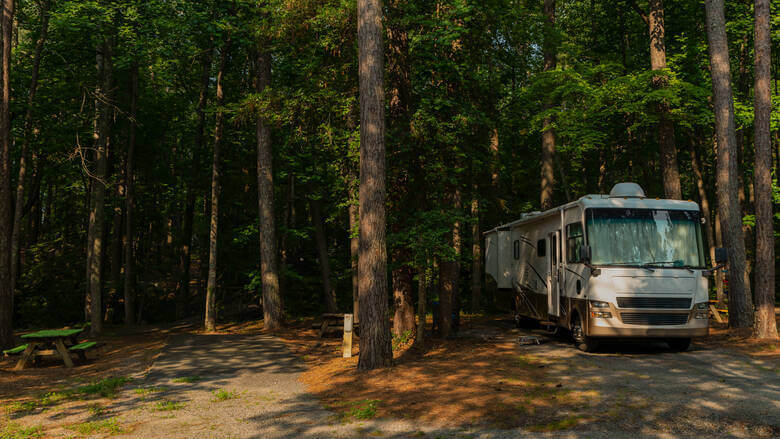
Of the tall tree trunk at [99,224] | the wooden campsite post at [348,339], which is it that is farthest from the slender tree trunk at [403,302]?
the tall tree trunk at [99,224]

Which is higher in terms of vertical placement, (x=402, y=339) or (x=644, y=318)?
(x=644, y=318)

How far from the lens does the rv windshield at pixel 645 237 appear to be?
11.6 m

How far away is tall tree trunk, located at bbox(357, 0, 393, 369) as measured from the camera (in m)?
10.1

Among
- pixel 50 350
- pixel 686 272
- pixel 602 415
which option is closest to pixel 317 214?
pixel 50 350

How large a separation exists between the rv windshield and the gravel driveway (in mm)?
1971

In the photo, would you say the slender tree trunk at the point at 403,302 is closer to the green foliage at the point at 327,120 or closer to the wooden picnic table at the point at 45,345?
the green foliage at the point at 327,120

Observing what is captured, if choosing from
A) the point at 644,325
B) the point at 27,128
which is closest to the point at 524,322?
the point at 644,325

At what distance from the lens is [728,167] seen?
1482 centimetres

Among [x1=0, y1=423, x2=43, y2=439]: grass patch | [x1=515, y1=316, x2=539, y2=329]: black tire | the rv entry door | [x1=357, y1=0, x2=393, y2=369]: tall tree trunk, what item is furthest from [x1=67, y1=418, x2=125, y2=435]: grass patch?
[x1=515, y1=316, x2=539, y2=329]: black tire

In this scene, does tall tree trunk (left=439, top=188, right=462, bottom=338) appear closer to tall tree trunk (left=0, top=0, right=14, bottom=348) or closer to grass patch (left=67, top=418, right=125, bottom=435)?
grass patch (left=67, top=418, right=125, bottom=435)

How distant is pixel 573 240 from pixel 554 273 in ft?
5.30

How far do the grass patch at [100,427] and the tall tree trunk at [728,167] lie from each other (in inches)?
562

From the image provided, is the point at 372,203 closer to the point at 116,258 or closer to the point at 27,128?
the point at 27,128

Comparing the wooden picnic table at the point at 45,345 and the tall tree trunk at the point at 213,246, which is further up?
the tall tree trunk at the point at 213,246
